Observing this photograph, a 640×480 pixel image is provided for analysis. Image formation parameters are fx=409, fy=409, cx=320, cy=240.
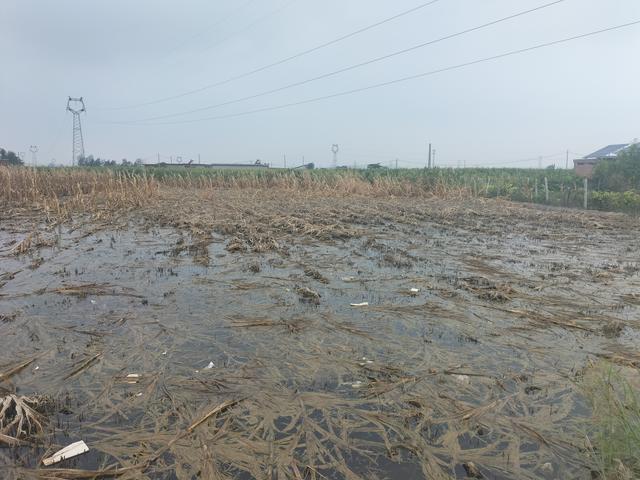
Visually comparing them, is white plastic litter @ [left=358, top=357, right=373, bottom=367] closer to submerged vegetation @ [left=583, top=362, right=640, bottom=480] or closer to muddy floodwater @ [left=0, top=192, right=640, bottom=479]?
muddy floodwater @ [left=0, top=192, right=640, bottom=479]

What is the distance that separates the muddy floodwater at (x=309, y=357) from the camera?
2.43m

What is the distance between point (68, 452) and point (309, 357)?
1883 mm

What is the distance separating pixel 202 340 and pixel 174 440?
4.88ft

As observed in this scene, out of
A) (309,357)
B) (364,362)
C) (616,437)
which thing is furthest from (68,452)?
(616,437)

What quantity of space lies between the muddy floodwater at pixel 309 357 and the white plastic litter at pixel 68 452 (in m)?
0.04

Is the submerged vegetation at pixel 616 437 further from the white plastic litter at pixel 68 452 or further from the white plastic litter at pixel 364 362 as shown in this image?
the white plastic litter at pixel 68 452

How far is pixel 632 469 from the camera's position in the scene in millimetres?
2125

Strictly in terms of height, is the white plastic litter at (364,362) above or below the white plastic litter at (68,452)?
below

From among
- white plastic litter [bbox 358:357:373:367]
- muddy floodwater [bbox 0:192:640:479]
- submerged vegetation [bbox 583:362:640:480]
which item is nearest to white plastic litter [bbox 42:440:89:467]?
muddy floodwater [bbox 0:192:640:479]

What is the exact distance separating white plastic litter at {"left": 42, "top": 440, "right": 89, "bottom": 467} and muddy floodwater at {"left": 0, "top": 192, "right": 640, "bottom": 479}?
0.13ft

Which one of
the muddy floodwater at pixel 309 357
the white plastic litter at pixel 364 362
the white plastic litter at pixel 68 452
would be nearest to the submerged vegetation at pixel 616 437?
the muddy floodwater at pixel 309 357

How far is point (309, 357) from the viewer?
366cm

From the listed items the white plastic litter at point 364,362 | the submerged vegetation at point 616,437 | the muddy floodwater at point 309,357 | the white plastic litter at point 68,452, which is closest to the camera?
the submerged vegetation at point 616,437

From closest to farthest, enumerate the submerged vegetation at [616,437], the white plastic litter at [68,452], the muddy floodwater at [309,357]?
the submerged vegetation at [616,437] → the white plastic litter at [68,452] → the muddy floodwater at [309,357]
